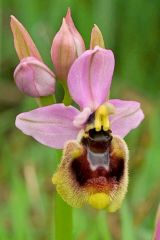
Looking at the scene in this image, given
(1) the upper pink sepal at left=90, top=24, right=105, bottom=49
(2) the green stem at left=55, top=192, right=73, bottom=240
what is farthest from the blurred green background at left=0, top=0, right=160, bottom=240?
(1) the upper pink sepal at left=90, top=24, right=105, bottom=49

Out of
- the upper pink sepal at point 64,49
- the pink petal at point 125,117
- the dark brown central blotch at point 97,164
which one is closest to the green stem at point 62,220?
the dark brown central blotch at point 97,164

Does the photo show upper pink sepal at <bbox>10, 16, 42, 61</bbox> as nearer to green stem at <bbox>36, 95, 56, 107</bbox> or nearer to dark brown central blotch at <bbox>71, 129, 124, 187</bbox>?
green stem at <bbox>36, 95, 56, 107</bbox>

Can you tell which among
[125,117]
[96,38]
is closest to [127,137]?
[125,117]

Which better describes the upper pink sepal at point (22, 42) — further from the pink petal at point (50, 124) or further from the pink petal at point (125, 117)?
the pink petal at point (125, 117)

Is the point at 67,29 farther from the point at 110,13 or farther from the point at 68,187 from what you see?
the point at 110,13

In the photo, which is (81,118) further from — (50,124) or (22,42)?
(22,42)

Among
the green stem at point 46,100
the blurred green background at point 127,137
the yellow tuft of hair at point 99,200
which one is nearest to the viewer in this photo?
the yellow tuft of hair at point 99,200

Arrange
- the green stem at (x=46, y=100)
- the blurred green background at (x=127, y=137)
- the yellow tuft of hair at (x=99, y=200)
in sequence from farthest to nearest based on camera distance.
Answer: the blurred green background at (x=127, y=137), the green stem at (x=46, y=100), the yellow tuft of hair at (x=99, y=200)

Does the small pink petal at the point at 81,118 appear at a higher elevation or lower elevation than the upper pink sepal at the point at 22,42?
lower
